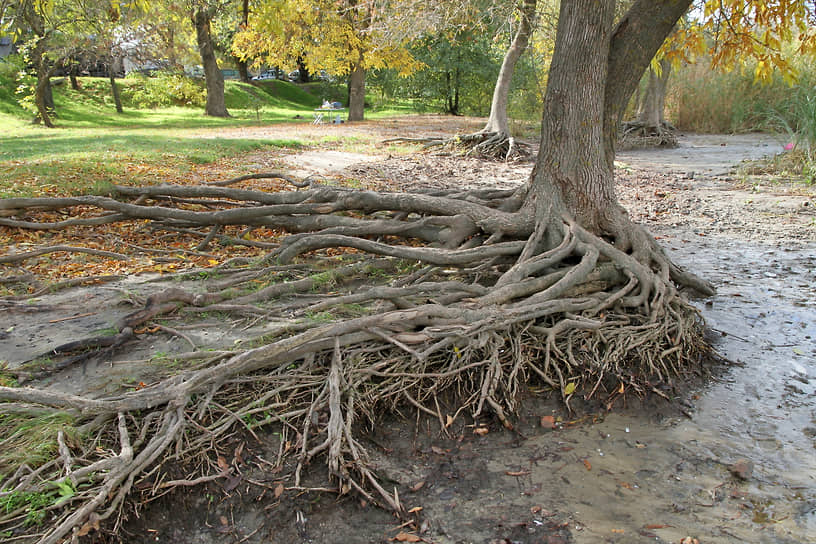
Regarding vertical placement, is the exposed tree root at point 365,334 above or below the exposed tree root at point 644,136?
below

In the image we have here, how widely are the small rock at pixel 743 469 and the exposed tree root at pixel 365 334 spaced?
3.13 ft

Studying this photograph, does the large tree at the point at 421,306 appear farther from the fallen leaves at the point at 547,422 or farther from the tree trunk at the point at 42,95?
the tree trunk at the point at 42,95

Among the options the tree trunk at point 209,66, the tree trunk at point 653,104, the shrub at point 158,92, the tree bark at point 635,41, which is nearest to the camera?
the tree bark at point 635,41

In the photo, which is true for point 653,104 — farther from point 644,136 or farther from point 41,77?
point 41,77

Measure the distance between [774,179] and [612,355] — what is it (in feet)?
30.3

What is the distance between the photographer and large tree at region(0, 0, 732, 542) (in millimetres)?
3393

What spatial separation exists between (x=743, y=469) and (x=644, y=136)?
17493 millimetres

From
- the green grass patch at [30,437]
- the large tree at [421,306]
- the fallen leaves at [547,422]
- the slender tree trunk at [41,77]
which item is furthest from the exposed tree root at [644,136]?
the slender tree trunk at [41,77]

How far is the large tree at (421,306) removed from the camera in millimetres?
3393

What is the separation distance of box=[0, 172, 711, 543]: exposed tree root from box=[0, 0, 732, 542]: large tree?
15 millimetres

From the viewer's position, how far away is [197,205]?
787 cm

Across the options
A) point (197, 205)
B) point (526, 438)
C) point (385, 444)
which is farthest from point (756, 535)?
point (197, 205)

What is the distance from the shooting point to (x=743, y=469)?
368cm

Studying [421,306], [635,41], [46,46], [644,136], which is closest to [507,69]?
[644,136]
